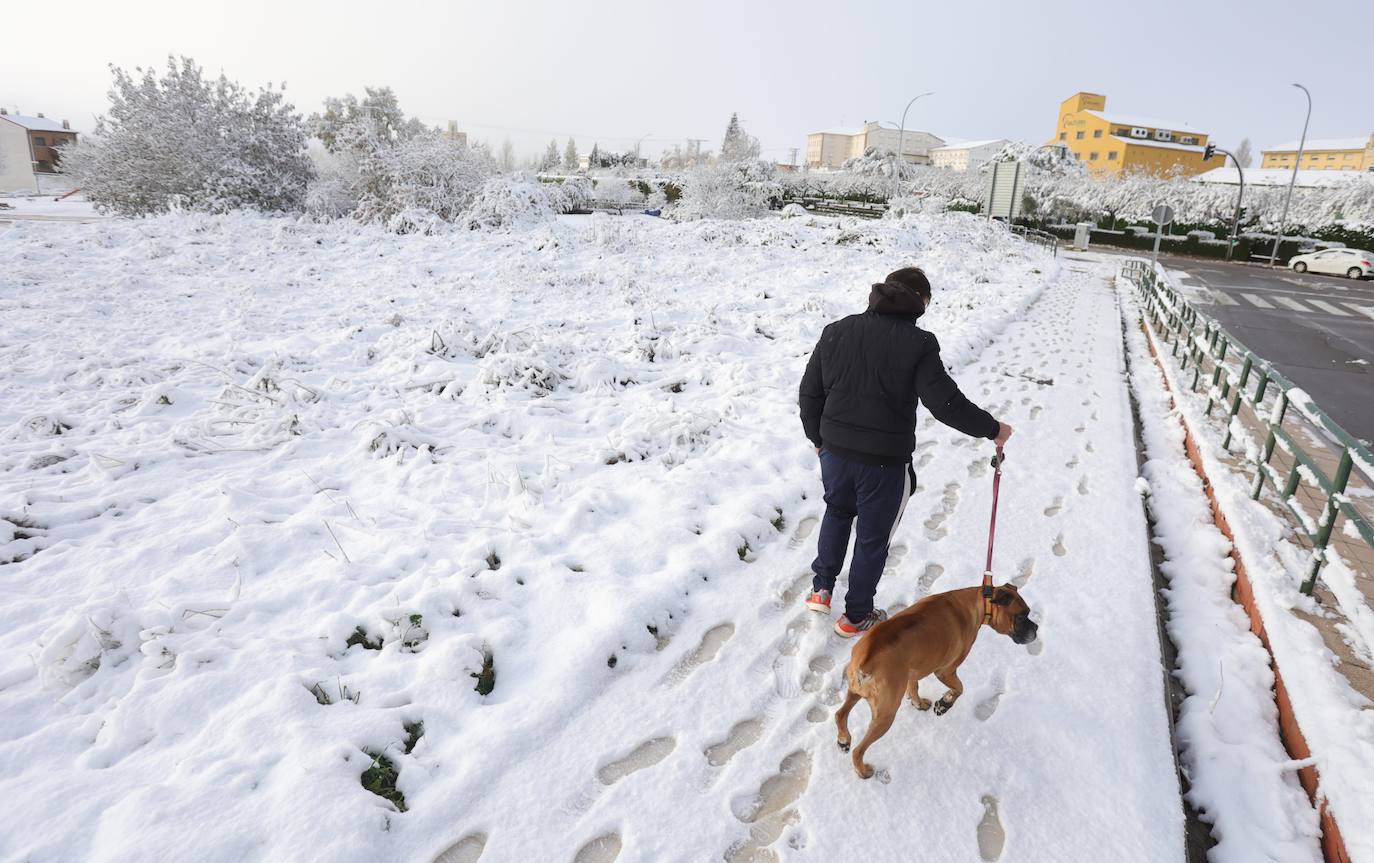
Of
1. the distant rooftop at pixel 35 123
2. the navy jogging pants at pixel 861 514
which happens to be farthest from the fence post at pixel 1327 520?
the distant rooftop at pixel 35 123

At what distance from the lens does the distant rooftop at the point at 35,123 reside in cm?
6444

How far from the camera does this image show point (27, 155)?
61.0 metres

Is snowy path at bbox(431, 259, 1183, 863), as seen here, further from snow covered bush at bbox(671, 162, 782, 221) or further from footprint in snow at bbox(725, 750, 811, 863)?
snow covered bush at bbox(671, 162, 782, 221)

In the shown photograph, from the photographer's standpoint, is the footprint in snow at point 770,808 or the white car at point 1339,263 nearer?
the footprint in snow at point 770,808

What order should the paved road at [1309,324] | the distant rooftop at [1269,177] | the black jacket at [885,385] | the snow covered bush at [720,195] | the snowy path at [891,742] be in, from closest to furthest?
the snowy path at [891,742], the black jacket at [885,385], the paved road at [1309,324], the snow covered bush at [720,195], the distant rooftop at [1269,177]

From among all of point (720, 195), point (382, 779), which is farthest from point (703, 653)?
point (720, 195)

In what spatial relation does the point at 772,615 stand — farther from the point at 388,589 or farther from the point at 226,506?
the point at 226,506

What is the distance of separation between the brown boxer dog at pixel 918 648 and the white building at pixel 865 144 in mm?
115313

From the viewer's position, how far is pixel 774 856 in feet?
7.66

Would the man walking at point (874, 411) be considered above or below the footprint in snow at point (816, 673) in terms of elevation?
above

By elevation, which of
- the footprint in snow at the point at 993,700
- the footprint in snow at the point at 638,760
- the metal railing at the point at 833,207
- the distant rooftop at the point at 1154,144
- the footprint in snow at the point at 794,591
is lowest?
the footprint in snow at the point at 638,760

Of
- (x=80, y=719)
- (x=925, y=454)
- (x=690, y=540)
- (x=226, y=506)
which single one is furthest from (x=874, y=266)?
(x=80, y=719)

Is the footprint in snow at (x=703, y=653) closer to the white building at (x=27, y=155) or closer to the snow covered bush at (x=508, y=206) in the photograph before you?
the snow covered bush at (x=508, y=206)

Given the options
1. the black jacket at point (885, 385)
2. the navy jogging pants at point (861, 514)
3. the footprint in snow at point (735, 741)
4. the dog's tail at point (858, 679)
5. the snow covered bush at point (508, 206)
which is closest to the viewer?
the dog's tail at point (858, 679)
